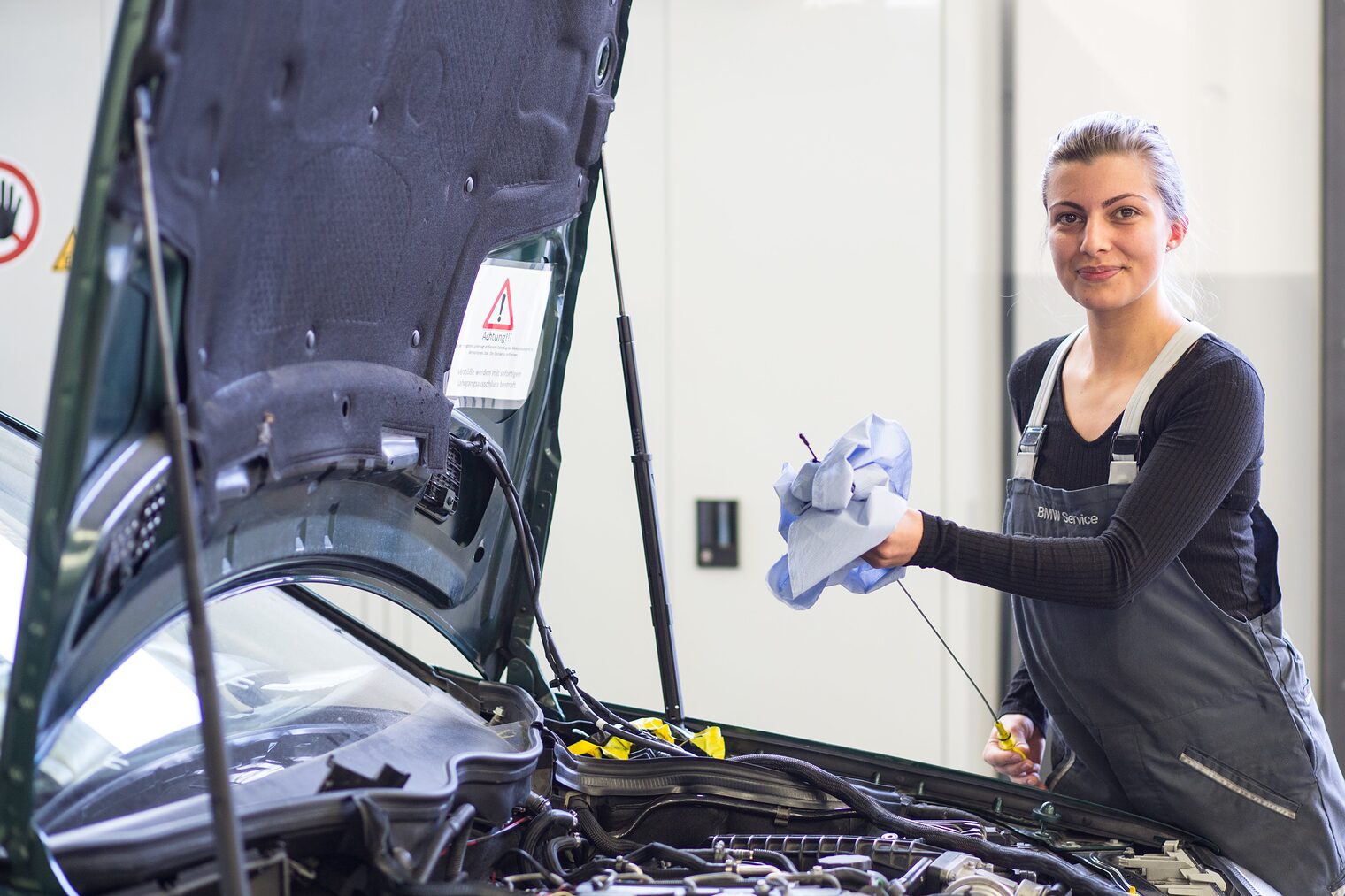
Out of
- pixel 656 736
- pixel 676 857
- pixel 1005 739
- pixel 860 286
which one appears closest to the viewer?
pixel 676 857

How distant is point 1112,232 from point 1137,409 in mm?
231

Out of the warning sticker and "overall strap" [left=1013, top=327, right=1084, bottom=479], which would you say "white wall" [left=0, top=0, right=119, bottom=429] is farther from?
"overall strap" [left=1013, top=327, right=1084, bottom=479]

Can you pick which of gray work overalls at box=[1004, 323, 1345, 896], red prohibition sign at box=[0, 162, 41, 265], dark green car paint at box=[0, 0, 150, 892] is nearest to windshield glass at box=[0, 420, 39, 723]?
dark green car paint at box=[0, 0, 150, 892]

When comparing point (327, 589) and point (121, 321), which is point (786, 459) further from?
point (121, 321)

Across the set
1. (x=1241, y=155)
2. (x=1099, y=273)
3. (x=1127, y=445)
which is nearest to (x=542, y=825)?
(x=1127, y=445)

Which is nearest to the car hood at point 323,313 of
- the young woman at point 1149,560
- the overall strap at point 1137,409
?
the young woman at point 1149,560

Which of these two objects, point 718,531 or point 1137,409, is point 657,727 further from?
point 718,531

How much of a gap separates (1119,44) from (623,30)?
1983 mm

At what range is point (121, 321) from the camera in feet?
2.59

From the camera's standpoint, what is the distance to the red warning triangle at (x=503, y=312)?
1.38 m

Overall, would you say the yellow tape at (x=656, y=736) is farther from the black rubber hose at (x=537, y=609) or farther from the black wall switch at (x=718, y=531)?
the black wall switch at (x=718, y=531)

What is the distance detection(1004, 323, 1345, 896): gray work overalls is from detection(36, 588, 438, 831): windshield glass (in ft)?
2.73

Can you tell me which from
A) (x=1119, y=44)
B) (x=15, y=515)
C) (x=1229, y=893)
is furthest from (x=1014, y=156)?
(x=15, y=515)

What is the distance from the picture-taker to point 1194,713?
4.65 ft
